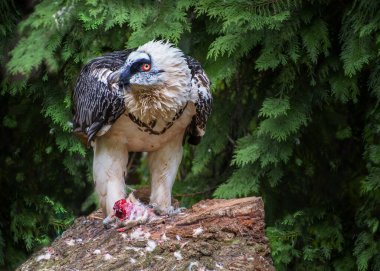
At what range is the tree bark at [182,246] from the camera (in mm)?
4160

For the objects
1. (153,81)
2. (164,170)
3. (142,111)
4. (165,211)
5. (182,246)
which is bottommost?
(182,246)

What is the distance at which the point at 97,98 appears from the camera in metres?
4.65

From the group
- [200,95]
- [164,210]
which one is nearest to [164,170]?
[164,210]

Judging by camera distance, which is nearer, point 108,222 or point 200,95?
point 108,222

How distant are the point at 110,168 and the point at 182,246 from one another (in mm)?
846

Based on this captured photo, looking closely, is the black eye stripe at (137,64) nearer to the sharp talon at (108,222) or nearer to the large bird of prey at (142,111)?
the large bird of prey at (142,111)

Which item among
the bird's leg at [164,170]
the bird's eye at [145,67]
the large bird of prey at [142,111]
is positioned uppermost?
the bird's eye at [145,67]

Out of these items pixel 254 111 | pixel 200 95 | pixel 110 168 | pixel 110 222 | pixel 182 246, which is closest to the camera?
pixel 182 246

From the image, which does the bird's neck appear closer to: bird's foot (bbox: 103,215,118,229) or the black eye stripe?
the black eye stripe

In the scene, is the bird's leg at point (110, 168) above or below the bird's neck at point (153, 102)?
below

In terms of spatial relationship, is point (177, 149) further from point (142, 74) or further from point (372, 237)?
point (372, 237)

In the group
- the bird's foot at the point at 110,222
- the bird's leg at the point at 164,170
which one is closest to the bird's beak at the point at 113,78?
the bird's leg at the point at 164,170

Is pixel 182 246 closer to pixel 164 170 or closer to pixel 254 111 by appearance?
pixel 164 170

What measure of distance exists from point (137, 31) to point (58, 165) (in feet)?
→ 5.98
